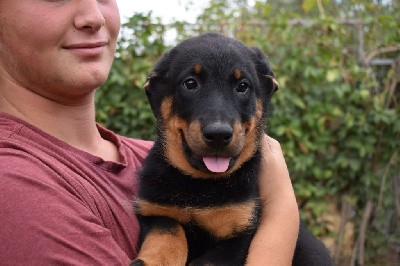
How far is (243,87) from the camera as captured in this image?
2.62 meters

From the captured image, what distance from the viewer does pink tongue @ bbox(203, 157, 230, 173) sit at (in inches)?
97.4

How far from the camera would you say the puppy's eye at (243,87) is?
8.54 ft

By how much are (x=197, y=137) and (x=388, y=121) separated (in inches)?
148

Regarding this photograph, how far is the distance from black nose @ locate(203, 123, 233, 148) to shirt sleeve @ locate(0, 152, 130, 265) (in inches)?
21.9

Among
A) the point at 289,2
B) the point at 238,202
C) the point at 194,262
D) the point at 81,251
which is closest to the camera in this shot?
the point at 81,251

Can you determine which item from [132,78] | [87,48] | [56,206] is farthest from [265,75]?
[132,78]

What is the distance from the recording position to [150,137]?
18.8ft

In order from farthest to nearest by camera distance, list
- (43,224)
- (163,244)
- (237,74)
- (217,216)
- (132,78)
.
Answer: (132,78) → (237,74) → (217,216) → (163,244) → (43,224)

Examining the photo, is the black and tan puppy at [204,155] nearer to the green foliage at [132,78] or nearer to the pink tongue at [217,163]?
the pink tongue at [217,163]

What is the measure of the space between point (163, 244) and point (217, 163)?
399 mm

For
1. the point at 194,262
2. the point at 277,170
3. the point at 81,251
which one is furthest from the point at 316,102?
the point at 81,251

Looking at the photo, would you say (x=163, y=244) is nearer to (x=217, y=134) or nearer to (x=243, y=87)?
(x=217, y=134)

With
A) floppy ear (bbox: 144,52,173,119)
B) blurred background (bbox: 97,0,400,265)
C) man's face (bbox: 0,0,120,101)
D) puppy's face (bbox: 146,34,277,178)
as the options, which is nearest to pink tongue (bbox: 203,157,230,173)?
puppy's face (bbox: 146,34,277,178)

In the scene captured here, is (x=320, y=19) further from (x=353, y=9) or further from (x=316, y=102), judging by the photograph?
(x=353, y=9)
